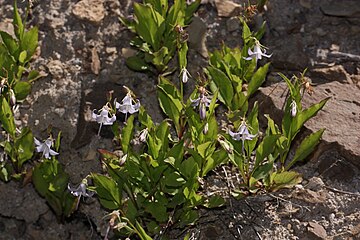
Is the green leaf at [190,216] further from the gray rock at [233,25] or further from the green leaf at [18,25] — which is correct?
the green leaf at [18,25]

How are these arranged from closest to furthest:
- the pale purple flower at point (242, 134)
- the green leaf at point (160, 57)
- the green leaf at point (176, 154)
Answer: the pale purple flower at point (242, 134)
the green leaf at point (176, 154)
the green leaf at point (160, 57)

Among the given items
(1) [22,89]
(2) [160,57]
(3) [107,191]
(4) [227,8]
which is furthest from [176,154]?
(4) [227,8]

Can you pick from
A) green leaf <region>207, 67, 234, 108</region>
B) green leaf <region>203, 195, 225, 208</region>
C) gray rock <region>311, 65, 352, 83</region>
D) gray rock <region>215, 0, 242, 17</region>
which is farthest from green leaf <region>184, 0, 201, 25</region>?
green leaf <region>203, 195, 225, 208</region>

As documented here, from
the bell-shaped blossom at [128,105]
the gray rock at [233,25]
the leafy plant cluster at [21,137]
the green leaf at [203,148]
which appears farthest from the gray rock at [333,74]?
the leafy plant cluster at [21,137]

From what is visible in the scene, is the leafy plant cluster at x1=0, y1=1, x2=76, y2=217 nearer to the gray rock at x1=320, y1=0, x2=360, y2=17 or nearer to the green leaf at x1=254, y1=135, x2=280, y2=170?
the green leaf at x1=254, y1=135, x2=280, y2=170

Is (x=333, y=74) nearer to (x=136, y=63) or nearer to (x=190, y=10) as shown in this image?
(x=190, y=10)

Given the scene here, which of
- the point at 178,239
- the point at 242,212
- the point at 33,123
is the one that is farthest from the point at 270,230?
the point at 33,123

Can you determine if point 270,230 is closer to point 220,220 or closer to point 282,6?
point 220,220
